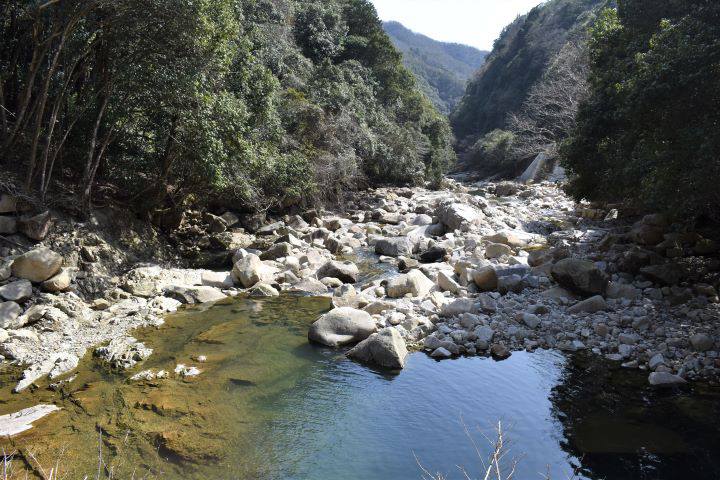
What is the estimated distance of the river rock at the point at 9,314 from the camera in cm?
868

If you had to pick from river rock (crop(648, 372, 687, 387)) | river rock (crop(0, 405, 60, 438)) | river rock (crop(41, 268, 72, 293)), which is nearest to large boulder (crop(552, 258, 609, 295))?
river rock (crop(648, 372, 687, 387))

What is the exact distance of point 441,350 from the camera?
8883 mm

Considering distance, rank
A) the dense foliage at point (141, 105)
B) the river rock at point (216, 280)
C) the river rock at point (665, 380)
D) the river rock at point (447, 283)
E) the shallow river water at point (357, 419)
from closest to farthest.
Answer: the shallow river water at point (357, 419)
the river rock at point (665, 380)
the dense foliage at point (141, 105)
the river rock at point (447, 283)
the river rock at point (216, 280)

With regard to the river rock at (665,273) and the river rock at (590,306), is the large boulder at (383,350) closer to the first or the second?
the river rock at (590,306)

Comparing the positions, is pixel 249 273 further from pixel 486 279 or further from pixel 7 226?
pixel 486 279

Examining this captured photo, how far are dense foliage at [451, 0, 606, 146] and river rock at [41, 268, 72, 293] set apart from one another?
55.7 meters

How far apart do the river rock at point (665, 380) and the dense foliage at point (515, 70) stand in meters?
54.9

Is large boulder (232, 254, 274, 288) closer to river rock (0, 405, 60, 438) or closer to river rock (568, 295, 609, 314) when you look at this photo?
river rock (0, 405, 60, 438)

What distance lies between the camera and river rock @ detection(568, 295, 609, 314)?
10.4 m

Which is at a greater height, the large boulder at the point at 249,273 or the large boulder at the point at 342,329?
the large boulder at the point at 342,329

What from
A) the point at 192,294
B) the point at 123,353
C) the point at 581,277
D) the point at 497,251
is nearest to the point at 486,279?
the point at 581,277

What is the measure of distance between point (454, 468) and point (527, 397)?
2.21 metres

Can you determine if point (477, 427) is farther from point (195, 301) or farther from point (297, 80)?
point (297, 80)

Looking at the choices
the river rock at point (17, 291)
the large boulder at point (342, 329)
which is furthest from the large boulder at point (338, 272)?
the river rock at point (17, 291)
